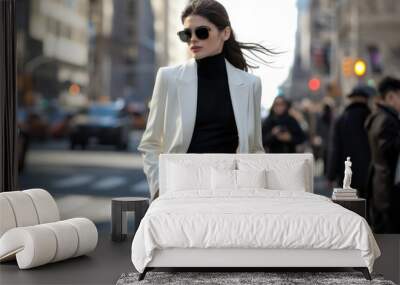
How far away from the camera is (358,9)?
2645 inches

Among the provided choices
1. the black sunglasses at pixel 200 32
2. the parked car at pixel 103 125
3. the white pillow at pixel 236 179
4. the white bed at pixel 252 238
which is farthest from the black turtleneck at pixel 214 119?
the parked car at pixel 103 125

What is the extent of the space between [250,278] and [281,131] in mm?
5825

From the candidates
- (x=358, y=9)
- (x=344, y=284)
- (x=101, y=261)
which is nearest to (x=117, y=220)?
(x=101, y=261)

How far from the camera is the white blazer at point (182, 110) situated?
7039 millimetres

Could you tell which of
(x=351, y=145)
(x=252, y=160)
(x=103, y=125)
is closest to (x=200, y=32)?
(x=252, y=160)

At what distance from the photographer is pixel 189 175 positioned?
8273 mm

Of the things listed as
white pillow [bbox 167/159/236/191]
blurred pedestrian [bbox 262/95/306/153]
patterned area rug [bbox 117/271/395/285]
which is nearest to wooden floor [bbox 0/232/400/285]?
patterned area rug [bbox 117/271/395/285]

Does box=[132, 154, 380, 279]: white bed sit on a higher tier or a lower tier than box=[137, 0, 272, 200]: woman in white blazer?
lower

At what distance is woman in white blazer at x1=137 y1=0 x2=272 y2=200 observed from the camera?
7043 millimetres

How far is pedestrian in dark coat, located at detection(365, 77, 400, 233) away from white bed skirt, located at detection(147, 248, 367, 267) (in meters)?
3.09

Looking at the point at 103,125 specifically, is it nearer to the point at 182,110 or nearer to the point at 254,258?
the point at 182,110

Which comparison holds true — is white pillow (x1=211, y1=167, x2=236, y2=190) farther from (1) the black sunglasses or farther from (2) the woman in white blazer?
(1) the black sunglasses

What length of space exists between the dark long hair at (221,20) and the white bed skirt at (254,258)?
4.96 ft

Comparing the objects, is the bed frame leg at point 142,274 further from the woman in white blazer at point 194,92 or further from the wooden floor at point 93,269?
the woman in white blazer at point 194,92
